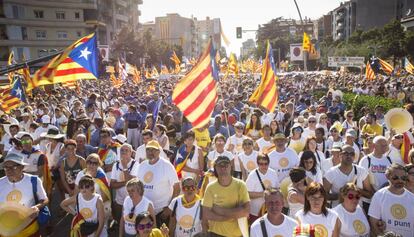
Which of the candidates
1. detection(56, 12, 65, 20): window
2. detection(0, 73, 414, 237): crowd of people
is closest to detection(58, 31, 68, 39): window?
detection(56, 12, 65, 20): window

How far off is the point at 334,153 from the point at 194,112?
86.4 inches

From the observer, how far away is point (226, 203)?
4211 mm

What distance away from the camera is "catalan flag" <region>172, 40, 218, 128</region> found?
5.47 metres

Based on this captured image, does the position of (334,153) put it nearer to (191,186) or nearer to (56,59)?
(191,186)

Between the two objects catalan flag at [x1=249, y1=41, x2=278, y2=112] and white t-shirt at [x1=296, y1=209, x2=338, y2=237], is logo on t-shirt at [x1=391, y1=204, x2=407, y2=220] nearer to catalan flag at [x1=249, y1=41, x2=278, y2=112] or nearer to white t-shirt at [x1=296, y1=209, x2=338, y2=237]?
white t-shirt at [x1=296, y1=209, x2=338, y2=237]

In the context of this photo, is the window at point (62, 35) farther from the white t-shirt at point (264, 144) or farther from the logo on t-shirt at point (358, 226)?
the logo on t-shirt at point (358, 226)

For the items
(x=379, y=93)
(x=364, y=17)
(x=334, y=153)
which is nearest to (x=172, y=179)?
(x=334, y=153)

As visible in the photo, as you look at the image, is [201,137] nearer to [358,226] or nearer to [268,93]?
[268,93]

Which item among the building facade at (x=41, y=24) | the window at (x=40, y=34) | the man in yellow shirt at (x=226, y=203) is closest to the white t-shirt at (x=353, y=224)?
the man in yellow shirt at (x=226, y=203)

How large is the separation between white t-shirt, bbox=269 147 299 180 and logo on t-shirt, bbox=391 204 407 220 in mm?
1723

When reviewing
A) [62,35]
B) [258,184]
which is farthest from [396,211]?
[62,35]

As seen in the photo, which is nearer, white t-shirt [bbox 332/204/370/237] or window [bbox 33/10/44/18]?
white t-shirt [bbox 332/204/370/237]

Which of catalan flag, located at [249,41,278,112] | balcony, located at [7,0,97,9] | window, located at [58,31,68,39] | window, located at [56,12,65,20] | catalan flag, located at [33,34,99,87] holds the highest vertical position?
balcony, located at [7,0,97,9]

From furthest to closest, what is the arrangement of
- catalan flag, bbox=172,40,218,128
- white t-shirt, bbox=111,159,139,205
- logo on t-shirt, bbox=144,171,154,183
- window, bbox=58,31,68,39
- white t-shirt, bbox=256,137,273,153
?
window, bbox=58,31,68,39 → white t-shirt, bbox=256,137,273,153 → white t-shirt, bbox=111,159,139,205 → catalan flag, bbox=172,40,218,128 → logo on t-shirt, bbox=144,171,154,183
